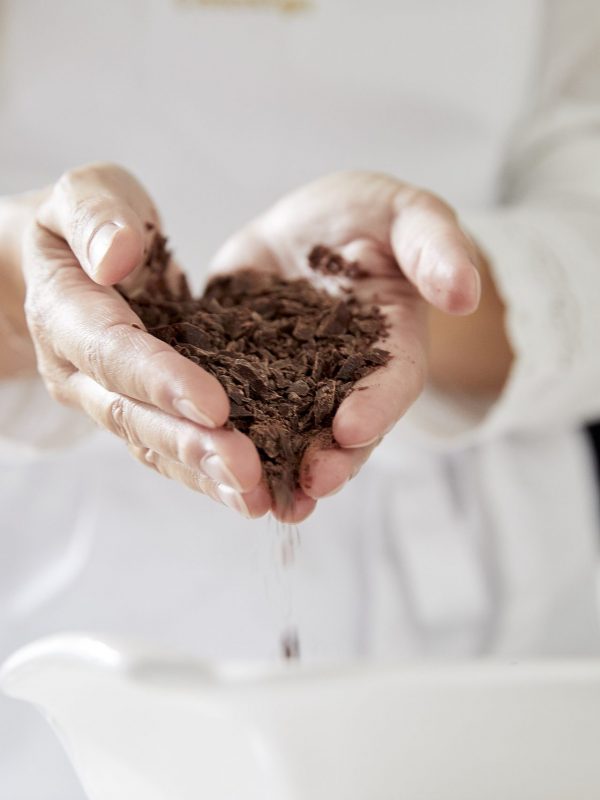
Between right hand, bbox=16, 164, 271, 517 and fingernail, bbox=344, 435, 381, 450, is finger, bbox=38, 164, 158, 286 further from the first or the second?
fingernail, bbox=344, 435, 381, 450

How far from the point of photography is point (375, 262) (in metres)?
0.63

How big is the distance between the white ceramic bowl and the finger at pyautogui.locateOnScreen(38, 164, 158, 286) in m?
0.19

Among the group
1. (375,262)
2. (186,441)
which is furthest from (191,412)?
(375,262)

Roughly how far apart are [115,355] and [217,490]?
0.08 m

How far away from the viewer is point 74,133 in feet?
2.63

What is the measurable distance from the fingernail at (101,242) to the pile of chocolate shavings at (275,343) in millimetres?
68

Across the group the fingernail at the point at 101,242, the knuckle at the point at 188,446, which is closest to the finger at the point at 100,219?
the fingernail at the point at 101,242

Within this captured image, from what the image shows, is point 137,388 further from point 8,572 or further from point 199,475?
point 8,572

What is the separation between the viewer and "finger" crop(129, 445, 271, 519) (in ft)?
1.31

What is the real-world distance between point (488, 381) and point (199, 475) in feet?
1.60

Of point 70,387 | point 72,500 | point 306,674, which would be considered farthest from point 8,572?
point 306,674

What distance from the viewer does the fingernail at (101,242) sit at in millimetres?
444

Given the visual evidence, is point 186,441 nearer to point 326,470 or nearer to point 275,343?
point 326,470

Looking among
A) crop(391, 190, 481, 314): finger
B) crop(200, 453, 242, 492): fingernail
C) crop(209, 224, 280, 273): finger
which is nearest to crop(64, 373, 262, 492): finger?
crop(200, 453, 242, 492): fingernail
